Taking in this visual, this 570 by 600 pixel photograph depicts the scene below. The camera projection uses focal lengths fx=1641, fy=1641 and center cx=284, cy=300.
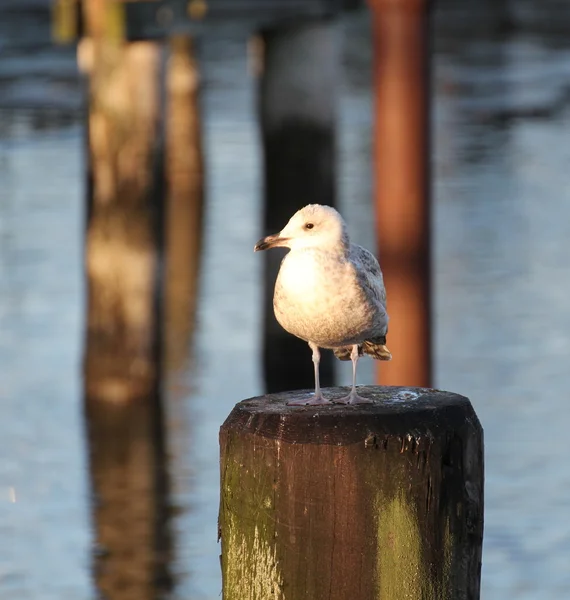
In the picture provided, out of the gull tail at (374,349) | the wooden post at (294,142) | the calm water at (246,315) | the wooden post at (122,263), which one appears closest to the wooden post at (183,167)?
the calm water at (246,315)

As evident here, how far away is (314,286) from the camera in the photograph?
13.9 feet

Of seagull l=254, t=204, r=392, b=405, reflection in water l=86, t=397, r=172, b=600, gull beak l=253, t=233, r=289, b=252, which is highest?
gull beak l=253, t=233, r=289, b=252

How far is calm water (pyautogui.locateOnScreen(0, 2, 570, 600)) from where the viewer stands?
8.78 m

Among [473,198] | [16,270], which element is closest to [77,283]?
[16,270]

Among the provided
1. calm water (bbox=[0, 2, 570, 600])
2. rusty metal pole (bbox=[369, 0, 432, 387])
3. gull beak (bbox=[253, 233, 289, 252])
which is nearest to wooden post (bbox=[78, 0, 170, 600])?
calm water (bbox=[0, 2, 570, 600])

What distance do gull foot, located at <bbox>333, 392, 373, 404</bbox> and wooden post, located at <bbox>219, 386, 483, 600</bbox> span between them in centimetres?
15

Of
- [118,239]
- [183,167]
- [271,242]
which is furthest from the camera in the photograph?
[183,167]

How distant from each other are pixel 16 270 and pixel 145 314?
5.52 meters

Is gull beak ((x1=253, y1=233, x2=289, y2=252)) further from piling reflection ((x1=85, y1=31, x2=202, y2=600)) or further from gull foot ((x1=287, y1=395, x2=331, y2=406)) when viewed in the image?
piling reflection ((x1=85, y1=31, x2=202, y2=600))

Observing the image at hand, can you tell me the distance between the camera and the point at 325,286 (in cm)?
426

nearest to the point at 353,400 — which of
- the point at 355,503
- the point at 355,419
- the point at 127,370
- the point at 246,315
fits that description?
the point at 355,419

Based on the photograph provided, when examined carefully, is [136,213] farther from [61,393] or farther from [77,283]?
[77,283]

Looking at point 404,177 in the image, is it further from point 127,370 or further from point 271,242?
point 127,370

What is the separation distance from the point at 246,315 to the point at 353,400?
9433 millimetres
